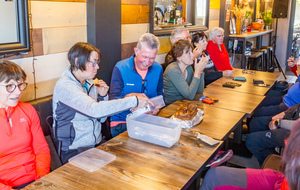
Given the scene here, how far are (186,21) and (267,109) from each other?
2154 millimetres

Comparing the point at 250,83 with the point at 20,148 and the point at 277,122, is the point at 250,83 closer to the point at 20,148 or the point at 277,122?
the point at 277,122

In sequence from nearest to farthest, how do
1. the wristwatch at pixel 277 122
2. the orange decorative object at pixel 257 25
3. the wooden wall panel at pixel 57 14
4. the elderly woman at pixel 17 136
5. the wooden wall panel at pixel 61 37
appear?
the elderly woman at pixel 17 136 → the wooden wall panel at pixel 57 14 → the wooden wall panel at pixel 61 37 → the wristwatch at pixel 277 122 → the orange decorative object at pixel 257 25

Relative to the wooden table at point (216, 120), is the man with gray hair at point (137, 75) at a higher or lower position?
higher

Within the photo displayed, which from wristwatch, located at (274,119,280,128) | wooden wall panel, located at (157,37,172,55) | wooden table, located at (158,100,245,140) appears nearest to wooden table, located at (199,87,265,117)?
wooden table, located at (158,100,245,140)

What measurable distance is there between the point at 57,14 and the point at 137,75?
32.8 inches

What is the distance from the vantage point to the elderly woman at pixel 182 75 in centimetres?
287

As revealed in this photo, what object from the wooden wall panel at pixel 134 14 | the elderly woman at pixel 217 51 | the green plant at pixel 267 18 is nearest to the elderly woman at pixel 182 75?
the wooden wall panel at pixel 134 14

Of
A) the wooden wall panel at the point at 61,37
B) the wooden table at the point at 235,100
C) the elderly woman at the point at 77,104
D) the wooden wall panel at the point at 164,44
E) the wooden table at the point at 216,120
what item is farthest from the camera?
the wooden wall panel at the point at 164,44

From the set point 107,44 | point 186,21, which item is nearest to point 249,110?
point 107,44

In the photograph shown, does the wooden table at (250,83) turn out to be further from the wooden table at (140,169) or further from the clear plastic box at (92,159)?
the clear plastic box at (92,159)

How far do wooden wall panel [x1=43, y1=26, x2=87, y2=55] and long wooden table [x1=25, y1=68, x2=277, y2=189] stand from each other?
107cm

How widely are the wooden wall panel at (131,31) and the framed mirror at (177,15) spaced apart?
174mm

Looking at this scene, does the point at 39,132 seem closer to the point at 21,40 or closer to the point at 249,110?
the point at 21,40

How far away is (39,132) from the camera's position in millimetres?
1954
